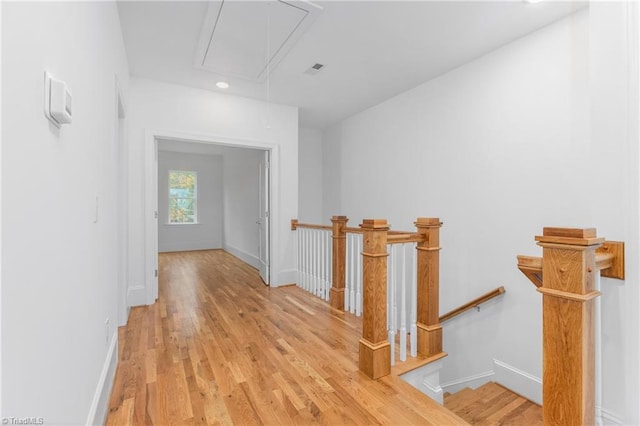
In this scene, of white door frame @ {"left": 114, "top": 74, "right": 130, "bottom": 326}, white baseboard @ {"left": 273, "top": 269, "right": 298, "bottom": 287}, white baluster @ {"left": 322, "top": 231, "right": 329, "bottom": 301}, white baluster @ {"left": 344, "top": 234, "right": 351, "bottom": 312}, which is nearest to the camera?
white door frame @ {"left": 114, "top": 74, "right": 130, "bottom": 326}

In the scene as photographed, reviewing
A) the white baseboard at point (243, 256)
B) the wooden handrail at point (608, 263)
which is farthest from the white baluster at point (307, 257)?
the wooden handrail at point (608, 263)

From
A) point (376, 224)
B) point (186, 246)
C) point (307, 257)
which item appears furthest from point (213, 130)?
point (186, 246)

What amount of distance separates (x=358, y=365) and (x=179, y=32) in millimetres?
3115

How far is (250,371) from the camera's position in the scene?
6.60 ft

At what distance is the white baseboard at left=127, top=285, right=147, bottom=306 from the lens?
3289mm

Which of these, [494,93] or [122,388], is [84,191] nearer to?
[122,388]

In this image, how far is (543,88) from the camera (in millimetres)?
2514

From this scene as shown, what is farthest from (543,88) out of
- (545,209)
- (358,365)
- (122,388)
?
(122,388)

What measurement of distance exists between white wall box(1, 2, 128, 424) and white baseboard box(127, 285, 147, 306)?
5.71 feet

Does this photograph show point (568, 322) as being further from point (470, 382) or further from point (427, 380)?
point (470, 382)

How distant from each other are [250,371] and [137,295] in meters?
2.09

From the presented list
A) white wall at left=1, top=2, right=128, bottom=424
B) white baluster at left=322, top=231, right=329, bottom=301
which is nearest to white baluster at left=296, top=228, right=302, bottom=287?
white baluster at left=322, top=231, right=329, bottom=301

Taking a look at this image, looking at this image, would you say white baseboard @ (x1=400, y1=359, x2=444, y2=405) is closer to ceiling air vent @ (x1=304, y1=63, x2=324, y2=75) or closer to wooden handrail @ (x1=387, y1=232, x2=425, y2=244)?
wooden handrail @ (x1=387, y1=232, x2=425, y2=244)

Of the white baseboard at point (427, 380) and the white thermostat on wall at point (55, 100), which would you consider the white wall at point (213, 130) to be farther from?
the white thermostat on wall at point (55, 100)
